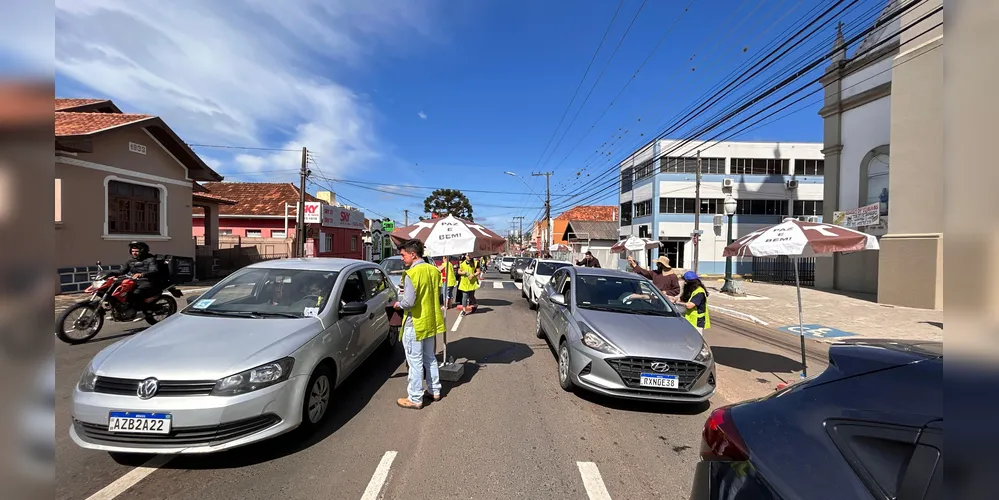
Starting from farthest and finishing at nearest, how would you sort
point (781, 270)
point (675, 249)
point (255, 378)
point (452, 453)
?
1. point (675, 249)
2. point (781, 270)
3. point (452, 453)
4. point (255, 378)

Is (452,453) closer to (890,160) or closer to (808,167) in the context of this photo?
(890,160)

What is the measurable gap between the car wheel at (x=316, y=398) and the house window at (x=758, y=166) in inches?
1438

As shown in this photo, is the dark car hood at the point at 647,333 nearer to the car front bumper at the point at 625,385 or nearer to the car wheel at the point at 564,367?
the car front bumper at the point at 625,385

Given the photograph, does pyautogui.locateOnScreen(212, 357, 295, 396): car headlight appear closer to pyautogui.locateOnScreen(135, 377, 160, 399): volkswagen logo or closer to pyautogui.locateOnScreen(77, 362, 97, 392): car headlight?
pyautogui.locateOnScreen(135, 377, 160, 399): volkswagen logo

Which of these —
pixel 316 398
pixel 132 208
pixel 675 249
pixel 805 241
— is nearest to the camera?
pixel 316 398

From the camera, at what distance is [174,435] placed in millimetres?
3117

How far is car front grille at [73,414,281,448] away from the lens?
3105 millimetres

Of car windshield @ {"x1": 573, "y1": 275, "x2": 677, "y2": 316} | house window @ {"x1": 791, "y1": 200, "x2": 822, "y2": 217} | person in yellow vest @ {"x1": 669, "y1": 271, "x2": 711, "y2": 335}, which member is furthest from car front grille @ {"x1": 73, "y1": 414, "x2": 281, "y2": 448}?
house window @ {"x1": 791, "y1": 200, "x2": 822, "y2": 217}

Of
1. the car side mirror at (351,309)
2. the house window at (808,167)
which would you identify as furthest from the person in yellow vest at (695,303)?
the house window at (808,167)

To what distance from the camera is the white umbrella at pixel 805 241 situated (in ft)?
18.2

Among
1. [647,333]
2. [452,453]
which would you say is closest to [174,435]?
[452,453]

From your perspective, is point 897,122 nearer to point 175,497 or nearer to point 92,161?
point 175,497

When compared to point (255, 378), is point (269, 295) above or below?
above

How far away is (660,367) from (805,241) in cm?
287
